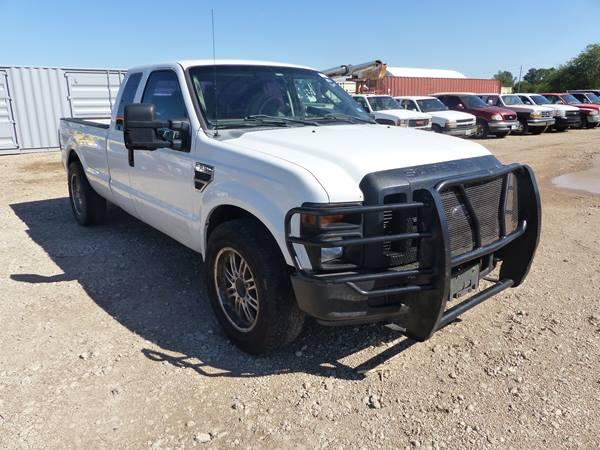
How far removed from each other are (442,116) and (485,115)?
2.80 meters

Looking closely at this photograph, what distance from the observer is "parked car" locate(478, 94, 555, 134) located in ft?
65.8

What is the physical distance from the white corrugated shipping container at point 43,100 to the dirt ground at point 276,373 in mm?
11225

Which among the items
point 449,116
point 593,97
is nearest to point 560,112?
point 593,97

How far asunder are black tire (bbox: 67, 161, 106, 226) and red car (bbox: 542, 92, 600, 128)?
2303cm

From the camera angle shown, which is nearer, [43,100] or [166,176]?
[166,176]

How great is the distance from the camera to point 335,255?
2.76m

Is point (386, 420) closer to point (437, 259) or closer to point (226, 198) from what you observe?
point (437, 259)

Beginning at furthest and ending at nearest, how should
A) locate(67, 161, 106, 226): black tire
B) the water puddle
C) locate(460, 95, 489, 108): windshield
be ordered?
locate(460, 95, 489, 108): windshield < the water puddle < locate(67, 161, 106, 226): black tire

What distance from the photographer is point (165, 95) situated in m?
4.21

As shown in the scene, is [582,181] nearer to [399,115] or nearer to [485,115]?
[399,115]

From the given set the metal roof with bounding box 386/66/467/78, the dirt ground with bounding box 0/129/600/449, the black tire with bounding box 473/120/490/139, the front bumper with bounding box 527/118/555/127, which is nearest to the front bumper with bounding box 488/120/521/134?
the black tire with bounding box 473/120/490/139

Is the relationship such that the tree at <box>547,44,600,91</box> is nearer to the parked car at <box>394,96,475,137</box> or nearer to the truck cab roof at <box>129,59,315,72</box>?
the parked car at <box>394,96,475,137</box>

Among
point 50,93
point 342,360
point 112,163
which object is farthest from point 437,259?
point 50,93

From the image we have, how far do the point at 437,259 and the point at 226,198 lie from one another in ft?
4.65
